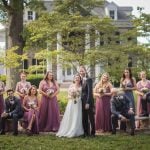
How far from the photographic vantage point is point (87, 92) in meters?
13.9

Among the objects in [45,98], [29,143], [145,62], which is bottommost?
[29,143]

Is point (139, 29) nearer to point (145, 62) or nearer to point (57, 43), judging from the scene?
point (145, 62)

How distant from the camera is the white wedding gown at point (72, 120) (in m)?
14.0

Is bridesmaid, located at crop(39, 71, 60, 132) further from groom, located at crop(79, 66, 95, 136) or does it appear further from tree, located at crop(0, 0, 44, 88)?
tree, located at crop(0, 0, 44, 88)

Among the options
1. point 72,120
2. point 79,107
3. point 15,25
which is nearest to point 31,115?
point 72,120

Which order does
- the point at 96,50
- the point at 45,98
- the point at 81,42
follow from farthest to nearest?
the point at 81,42 < the point at 96,50 < the point at 45,98

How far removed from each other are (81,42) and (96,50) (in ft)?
5.25

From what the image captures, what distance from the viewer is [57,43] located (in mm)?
21375

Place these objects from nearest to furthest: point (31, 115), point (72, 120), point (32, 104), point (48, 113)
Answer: point (72, 120), point (31, 115), point (32, 104), point (48, 113)

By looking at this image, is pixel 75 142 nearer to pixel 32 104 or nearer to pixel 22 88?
pixel 32 104

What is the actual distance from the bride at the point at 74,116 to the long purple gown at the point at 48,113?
85cm

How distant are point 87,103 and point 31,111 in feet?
5.75

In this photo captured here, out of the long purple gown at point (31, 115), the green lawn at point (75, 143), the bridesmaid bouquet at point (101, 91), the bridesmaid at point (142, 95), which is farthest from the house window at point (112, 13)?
the green lawn at point (75, 143)

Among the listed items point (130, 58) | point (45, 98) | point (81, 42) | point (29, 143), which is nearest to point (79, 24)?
point (81, 42)
